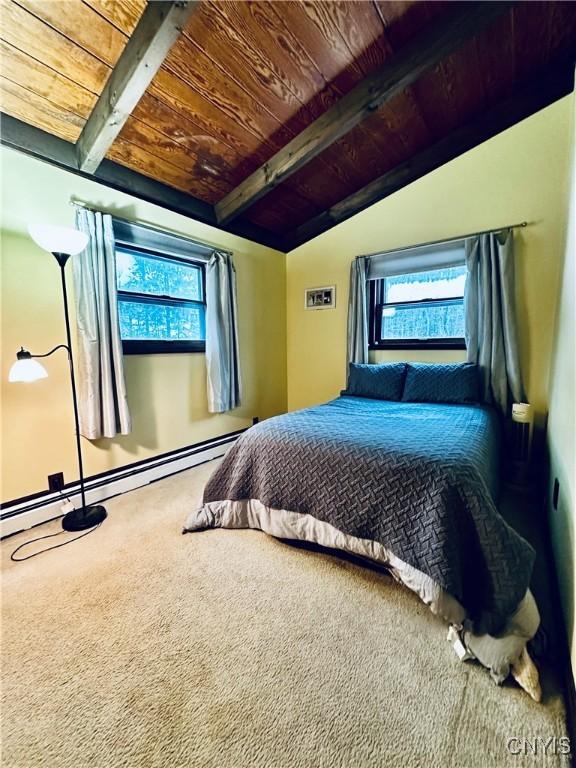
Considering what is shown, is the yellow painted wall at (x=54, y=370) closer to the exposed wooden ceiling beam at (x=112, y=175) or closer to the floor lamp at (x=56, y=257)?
the exposed wooden ceiling beam at (x=112, y=175)

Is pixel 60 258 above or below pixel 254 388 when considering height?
above

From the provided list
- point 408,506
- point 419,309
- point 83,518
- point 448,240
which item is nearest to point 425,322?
point 419,309

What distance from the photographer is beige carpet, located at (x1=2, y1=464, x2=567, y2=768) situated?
2.88ft

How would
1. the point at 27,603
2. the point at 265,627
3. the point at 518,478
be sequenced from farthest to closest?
the point at 518,478, the point at 27,603, the point at 265,627

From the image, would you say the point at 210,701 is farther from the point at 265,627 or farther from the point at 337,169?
the point at 337,169

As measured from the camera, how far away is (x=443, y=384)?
2586 millimetres

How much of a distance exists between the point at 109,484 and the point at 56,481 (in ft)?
1.13

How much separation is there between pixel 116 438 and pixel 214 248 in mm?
1915

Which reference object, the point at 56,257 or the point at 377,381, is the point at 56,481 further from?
the point at 377,381

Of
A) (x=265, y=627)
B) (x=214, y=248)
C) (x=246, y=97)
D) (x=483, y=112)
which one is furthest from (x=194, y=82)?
(x=265, y=627)

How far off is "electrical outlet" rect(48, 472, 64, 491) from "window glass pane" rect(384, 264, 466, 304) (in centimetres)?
322

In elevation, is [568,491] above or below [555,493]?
above

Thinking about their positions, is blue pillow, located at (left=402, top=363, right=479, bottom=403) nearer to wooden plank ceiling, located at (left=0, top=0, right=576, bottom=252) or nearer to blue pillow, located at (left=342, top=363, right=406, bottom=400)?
blue pillow, located at (left=342, top=363, right=406, bottom=400)

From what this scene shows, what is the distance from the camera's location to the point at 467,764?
0.84 m
